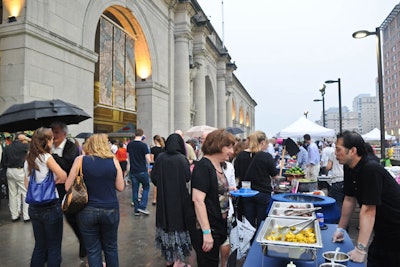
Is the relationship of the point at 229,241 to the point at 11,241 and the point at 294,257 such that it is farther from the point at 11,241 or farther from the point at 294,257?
the point at 11,241

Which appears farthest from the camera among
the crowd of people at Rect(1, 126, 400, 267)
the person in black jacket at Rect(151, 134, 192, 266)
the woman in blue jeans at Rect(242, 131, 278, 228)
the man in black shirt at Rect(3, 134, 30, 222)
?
the man in black shirt at Rect(3, 134, 30, 222)

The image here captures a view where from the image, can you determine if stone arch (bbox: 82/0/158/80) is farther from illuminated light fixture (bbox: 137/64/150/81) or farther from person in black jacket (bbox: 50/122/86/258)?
person in black jacket (bbox: 50/122/86/258)

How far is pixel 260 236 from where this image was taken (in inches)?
101

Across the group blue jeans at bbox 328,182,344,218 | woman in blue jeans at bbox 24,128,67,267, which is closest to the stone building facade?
woman in blue jeans at bbox 24,128,67,267

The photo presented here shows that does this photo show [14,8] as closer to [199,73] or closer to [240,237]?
[240,237]

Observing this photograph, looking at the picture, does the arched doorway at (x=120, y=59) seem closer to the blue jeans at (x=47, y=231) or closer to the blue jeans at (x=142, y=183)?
the blue jeans at (x=142, y=183)

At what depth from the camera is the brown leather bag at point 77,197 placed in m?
3.43

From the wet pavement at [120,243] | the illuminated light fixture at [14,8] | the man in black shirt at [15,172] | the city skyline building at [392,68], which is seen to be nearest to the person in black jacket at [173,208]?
the wet pavement at [120,243]

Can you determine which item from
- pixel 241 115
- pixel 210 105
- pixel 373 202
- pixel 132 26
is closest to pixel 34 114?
pixel 373 202

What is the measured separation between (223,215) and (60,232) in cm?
216

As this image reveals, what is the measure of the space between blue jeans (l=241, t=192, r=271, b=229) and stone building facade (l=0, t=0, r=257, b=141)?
809 cm

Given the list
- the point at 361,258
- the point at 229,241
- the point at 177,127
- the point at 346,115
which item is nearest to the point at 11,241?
the point at 229,241

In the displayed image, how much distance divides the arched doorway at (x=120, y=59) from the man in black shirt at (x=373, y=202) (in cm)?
1414

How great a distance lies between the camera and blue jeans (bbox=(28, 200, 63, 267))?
3721 mm
